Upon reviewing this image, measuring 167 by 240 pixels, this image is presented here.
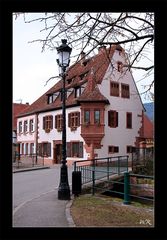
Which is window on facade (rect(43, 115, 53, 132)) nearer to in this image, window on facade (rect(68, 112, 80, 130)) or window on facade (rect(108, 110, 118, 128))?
window on facade (rect(68, 112, 80, 130))

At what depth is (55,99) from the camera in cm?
1955

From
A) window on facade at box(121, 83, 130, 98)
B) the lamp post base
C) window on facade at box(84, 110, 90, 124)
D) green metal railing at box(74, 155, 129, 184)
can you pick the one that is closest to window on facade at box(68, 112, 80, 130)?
window on facade at box(84, 110, 90, 124)

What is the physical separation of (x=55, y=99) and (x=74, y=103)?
1.14 m

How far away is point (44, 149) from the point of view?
65.6 feet

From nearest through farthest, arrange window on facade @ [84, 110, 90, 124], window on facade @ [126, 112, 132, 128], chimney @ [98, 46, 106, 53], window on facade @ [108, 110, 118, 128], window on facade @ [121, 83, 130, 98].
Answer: chimney @ [98, 46, 106, 53] → window on facade @ [121, 83, 130, 98] → window on facade @ [84, 110, 90, 124] → window on facade @ [108, 110, 118, 128] → window on facade @ [126, 112, 132, 128]

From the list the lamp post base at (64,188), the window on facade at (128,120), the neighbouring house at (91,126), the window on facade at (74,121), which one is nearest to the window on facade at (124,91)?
the neighbouring house at (91,126)

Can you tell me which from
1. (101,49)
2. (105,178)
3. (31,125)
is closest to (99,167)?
(105,178)

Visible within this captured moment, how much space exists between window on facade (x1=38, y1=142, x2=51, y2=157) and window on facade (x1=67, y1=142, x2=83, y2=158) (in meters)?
1.21

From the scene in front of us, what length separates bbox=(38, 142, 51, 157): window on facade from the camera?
18.9 m

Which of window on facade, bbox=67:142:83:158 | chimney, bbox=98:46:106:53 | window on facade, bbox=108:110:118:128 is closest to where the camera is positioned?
chimney, bbox=98:46:106:53

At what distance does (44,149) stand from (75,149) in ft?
6.47
